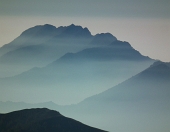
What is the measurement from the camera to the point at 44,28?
6.06 metres

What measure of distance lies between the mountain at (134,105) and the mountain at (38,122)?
167 millimetres

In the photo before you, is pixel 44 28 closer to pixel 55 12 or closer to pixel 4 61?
pixel 55 12

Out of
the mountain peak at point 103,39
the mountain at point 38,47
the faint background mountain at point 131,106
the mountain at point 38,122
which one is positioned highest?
the mountain peak at point 103,39

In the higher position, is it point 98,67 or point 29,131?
point 98,67

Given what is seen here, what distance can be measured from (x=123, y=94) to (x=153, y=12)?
1601 millimetres

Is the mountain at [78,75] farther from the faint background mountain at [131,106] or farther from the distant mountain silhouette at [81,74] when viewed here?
the faint background mountain at [131,106]

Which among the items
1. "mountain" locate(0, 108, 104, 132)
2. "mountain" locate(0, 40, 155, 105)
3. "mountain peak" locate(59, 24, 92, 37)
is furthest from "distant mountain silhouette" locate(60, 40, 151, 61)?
"mountain" locate(0, 108, 104, 132)

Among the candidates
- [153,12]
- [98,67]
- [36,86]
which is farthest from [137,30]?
[36,86]

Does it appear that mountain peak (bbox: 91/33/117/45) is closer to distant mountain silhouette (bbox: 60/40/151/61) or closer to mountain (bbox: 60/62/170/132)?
distant mountain silhouette (bbox: 60/40/151/61)

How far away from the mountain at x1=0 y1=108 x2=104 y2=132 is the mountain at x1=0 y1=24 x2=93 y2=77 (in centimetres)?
75

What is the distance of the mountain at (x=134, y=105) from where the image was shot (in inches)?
230

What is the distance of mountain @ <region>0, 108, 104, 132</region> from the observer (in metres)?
5.63

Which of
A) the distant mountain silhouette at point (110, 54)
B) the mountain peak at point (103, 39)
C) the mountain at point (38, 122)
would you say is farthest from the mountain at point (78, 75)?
the mountain at point (38, 122)

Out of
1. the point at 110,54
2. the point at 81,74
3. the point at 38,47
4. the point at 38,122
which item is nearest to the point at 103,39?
the point at 110,54
